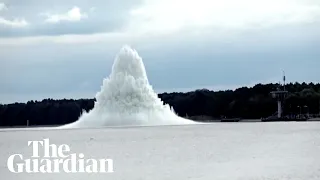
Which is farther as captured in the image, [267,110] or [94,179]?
[267,110]

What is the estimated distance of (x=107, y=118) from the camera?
11425 cm

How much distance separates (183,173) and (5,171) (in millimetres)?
12592

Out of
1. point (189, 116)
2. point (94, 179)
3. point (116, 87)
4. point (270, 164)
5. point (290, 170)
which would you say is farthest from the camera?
point (189, 116)

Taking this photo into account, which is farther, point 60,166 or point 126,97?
point 126,97

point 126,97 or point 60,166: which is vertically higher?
point 126,97

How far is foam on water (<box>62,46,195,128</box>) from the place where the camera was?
366ft

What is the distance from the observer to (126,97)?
369 ft

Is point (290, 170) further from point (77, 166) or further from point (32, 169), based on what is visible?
point (32, 169)

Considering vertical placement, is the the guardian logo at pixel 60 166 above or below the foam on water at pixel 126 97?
below

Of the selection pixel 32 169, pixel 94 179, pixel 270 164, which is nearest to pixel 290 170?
pixel 270 164

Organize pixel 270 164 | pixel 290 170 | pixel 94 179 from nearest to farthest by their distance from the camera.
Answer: pixel 94 179 < pixel 290 170 < pixel 270 164

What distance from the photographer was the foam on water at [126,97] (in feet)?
366

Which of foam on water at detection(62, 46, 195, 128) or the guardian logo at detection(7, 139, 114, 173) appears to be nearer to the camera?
the guardian logo at detection(7, 139, 114, 173)

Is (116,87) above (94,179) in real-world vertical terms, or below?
above
